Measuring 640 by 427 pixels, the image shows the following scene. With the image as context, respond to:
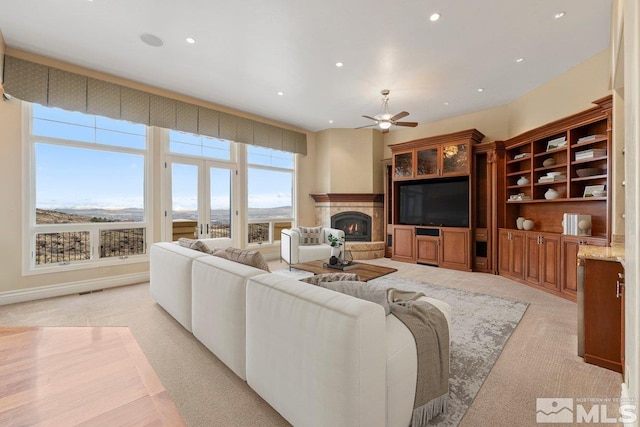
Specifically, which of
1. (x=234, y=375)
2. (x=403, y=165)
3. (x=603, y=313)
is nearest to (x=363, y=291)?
(x=234, y=375)

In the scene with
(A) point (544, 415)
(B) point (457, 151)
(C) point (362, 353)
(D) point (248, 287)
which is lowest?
(A) point (544, 415)

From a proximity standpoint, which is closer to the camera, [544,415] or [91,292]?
[544,415]

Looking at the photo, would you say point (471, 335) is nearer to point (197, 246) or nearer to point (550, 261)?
point (550, 261)

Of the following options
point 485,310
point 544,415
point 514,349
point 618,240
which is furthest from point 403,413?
point 618,240

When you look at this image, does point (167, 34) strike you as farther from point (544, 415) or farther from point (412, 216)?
point (412, 216)

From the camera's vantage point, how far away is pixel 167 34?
3.29 meters

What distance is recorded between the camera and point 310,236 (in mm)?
6125

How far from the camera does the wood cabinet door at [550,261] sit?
3951 millimetres

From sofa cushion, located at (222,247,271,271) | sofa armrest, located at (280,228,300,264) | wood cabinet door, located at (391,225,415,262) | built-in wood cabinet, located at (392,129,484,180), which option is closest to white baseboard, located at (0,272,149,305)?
sofa armrest, located at (280,228,300,264)

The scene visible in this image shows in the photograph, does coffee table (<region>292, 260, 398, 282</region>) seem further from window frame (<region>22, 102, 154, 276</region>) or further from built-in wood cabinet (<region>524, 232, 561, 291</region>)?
window frame (<region>22, 102, 154, 276</region>)

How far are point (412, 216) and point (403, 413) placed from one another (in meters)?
5.33

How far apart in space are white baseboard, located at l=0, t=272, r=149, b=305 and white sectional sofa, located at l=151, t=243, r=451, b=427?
3.37 metres

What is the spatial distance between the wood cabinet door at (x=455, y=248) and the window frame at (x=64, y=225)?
5.55 metres

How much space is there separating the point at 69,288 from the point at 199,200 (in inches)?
91.0
